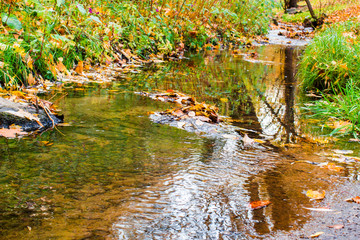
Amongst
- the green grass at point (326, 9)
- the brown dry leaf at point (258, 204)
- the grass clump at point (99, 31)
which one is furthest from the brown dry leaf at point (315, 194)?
the green grass at point (326, 9)

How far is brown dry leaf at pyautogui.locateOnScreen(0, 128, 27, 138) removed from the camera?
6.99 ft

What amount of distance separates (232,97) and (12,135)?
2.47 metres

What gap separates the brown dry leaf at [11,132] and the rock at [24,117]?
5cm

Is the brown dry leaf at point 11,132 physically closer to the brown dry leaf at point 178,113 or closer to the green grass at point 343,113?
the brown dry leaf at point 178,113

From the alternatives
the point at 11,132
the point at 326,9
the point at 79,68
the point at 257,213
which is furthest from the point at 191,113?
the point at 326,9

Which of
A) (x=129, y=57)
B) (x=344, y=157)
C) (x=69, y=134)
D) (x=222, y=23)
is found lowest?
(x=344, y=157)

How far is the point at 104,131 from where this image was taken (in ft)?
7.78

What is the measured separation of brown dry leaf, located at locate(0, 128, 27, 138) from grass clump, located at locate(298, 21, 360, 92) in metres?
3.17

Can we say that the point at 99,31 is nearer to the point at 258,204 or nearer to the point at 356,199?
the point at 258,204

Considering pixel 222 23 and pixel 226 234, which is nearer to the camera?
pixel 226 234

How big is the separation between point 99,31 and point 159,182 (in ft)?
13.8

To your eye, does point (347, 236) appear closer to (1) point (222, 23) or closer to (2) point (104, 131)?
(2) point (104, 131)

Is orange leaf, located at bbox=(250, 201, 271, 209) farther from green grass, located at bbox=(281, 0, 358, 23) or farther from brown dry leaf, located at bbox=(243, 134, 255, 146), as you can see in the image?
green grass, located at bbox=(281, 0, 358, 23)

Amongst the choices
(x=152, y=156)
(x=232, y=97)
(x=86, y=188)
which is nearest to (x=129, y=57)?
(x=232, y=97)
